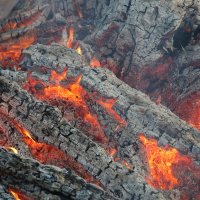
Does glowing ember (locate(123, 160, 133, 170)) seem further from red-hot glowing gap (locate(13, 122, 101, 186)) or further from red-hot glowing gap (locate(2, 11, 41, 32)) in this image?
red-hot glowing gap (locate(2, 11, 41, 32))

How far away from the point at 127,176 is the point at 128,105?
335 centimetres

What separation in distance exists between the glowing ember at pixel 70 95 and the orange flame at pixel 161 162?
1.59 metres

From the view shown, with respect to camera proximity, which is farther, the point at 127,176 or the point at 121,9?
the point at 121,9

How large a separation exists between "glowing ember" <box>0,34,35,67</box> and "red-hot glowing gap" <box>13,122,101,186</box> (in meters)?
4.71

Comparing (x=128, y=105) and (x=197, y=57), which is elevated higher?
(x=197, y=57)

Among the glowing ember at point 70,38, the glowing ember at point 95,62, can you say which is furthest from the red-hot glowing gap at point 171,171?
the glowing ember at point 70,38

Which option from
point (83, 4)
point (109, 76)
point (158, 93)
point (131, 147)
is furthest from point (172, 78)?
point (83, 4)

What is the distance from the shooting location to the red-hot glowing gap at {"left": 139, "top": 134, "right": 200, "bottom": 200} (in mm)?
11047

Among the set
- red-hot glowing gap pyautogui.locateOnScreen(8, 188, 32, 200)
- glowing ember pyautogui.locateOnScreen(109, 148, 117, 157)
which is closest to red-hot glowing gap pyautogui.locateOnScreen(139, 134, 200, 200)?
glowing ember pyautogui.locateOnScreen(109, 148, 117, 157)

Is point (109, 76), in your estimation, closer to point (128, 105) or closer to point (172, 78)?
point (128, 105)

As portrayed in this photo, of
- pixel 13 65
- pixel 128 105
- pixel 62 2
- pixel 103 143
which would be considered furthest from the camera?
pixel 62 2

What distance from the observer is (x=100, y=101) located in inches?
504

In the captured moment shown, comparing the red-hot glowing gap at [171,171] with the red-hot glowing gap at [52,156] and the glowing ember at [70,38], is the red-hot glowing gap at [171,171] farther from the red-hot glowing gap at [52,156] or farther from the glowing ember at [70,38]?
the glowing ember at [70,38]

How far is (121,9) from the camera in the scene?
15.8 metres
